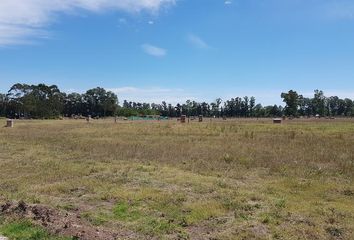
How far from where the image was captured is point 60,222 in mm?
9531

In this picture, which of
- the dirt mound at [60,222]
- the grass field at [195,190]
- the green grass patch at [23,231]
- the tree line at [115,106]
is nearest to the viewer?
the green grass patch at [23,231]

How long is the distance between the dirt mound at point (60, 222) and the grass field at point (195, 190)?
237 millimetres

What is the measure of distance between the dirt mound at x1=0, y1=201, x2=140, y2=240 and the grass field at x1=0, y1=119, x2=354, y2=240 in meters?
0.24

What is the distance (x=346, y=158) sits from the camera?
66.5 feet

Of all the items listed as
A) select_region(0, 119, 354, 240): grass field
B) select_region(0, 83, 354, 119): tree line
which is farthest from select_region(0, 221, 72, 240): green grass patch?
select_region(0, 83, 354, 119): tree line

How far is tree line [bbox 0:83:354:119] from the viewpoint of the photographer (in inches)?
5217

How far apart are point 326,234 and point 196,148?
648 inches

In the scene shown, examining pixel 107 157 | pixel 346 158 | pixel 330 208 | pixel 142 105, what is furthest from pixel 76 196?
pixel 142 105

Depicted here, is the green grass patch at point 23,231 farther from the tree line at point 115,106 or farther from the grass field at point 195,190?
the tree line at point 115,106

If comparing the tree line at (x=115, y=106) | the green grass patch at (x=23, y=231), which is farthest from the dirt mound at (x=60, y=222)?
the tree line at (x=115, y=106)

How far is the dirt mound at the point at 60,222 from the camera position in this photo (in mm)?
8633

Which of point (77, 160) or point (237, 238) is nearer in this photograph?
point (237, 238)

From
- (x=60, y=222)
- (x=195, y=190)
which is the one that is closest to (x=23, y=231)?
(x=60, y=222)

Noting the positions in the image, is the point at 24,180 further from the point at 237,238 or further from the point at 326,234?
the point at 326,234
